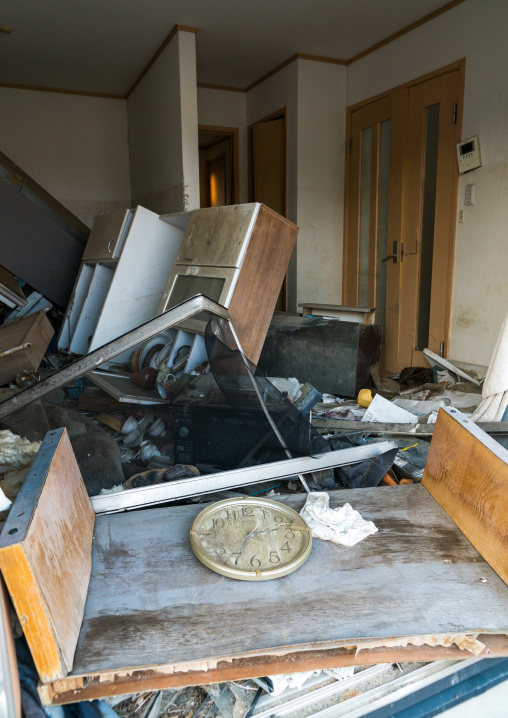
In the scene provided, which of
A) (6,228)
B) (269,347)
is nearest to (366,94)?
(269,347)

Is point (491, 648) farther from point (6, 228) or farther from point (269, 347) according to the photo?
point (6, 228)

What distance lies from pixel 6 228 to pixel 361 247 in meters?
3.56

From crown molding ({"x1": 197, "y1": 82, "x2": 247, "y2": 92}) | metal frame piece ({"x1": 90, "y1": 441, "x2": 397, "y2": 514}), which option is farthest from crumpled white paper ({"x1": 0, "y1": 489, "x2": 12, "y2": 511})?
crown molding ({"x1": 197, "y1": 82, "x2": 247, "y2": 92})

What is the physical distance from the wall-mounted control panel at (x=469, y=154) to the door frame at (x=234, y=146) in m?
3.35

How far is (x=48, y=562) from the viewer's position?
1.04 metres

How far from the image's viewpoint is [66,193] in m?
6.94

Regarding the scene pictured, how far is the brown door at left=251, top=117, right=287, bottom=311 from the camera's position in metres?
6.07

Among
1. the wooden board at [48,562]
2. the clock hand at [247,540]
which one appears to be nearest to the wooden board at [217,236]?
the clock hand at [247,540]

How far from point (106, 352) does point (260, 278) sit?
5.66 ft

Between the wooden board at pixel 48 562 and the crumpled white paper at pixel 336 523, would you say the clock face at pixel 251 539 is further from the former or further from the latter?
the wooden board at pixel 48 562

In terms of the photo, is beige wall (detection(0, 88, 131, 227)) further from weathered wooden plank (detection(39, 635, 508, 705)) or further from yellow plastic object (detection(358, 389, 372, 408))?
weathered wooden plank (detection(39, 635, 508, 705))

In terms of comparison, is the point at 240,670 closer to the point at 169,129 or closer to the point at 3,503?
the point at 3,503

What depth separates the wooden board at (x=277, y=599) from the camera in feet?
3.57

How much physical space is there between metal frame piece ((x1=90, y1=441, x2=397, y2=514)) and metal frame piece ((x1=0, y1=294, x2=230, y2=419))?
0.40 m
